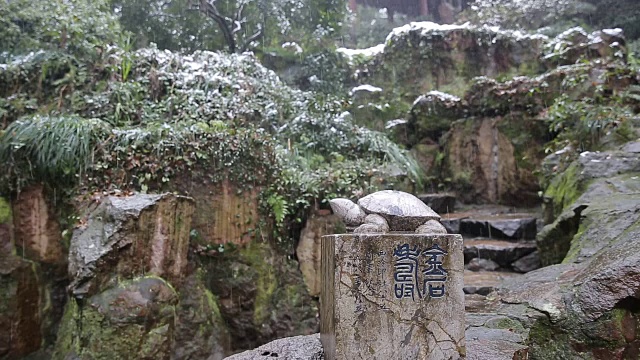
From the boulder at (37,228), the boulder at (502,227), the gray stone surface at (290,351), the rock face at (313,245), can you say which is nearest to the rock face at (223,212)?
the rock face at (313,245)

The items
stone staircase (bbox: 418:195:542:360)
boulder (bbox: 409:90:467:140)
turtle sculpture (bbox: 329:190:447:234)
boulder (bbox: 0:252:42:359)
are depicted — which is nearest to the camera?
turtle sculpture (bbox: 329:190:447:234)

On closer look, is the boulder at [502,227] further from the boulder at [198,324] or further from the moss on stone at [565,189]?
the boulder at [198,324]

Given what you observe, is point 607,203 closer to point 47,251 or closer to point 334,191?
point 334,191

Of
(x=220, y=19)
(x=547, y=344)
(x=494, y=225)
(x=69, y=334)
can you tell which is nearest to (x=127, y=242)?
(x=69, y=334)

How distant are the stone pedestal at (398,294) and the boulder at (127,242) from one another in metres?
2.62

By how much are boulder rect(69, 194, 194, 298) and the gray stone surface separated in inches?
63.2

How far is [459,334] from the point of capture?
8.55ft

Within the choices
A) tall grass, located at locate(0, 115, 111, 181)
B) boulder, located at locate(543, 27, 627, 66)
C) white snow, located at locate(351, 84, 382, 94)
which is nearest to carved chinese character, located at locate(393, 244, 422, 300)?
tall grass, located at locate(0, 115, 111, 181)

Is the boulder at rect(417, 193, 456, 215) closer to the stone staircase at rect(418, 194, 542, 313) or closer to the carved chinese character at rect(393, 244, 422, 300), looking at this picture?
the stone staircase at rect(418, 194, 542, 313)

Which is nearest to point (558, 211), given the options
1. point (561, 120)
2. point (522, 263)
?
point (522, 263)

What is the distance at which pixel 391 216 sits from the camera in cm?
286

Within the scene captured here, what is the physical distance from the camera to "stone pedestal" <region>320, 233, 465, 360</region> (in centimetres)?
257

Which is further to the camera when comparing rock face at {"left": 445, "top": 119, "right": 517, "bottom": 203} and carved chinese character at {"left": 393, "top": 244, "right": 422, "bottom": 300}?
rock face at {"left": 445, "top": 119, "right": 517, "bottom": 203}

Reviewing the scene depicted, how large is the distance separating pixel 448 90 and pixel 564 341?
8.76 metres
